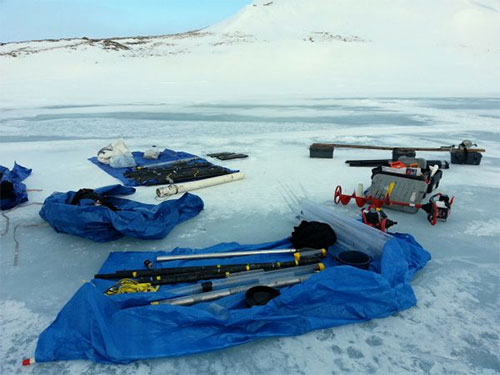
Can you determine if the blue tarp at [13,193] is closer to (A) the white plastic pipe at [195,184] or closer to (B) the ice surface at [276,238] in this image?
(B) the ice surface at [276,238]

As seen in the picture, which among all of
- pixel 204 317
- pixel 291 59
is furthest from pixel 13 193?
pixel 291 59

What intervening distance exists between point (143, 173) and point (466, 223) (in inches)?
147

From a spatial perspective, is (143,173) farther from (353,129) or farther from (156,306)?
(353,129)

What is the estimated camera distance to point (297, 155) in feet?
20.0

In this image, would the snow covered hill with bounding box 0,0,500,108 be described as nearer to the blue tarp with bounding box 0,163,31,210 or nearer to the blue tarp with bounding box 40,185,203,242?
the blue tarp with bounding box 0,163,31,210

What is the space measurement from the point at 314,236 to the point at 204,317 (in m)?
1.21

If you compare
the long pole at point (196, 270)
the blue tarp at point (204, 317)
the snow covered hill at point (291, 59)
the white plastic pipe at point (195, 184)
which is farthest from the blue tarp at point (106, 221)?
the snow covered hill at point (291, 59)

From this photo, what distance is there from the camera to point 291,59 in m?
26.9

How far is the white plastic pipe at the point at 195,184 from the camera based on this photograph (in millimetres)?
4184

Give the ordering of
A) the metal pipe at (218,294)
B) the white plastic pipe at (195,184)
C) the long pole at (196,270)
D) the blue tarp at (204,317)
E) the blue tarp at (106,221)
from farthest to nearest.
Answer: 1. the white plastic pipe at (195,184)
2. the blue tarp at (106,221)
3. the long pole at (196,270)
4. the metal pipe at (218,294)
5. the blue tarp at (204,317)

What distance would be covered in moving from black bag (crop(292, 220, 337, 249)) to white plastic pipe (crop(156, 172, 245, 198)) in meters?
1.73

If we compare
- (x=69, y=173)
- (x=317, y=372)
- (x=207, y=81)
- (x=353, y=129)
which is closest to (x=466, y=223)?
(x=317, y=372)

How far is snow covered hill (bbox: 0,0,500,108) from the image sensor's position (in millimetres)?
18484

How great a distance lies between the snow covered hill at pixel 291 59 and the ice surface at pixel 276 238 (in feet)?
27.7
